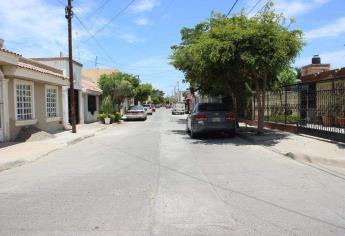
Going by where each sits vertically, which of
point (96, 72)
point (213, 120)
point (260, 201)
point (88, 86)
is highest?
point (96, 72)

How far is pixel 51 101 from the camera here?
2452 cm

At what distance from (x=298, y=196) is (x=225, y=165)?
379 cm

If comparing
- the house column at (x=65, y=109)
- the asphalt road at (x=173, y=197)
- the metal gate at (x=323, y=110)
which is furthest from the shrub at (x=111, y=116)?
the asphalt road at (x=173, y=197)

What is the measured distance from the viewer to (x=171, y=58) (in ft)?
86.3

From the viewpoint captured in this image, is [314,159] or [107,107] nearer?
[314,159]

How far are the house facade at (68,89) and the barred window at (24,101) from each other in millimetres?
5960

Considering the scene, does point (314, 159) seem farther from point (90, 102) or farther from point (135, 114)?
point (135, 114)

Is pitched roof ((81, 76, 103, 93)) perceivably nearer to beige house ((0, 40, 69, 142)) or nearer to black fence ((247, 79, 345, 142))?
beige house ((0, 40, 69, 142))

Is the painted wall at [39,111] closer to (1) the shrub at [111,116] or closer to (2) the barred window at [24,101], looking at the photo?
(2) the barred window at [24,101]

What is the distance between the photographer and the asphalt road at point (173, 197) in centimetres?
582

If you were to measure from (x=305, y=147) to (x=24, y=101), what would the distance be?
12912mm

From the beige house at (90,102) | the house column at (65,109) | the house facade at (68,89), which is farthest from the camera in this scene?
the beige house at (90,102)

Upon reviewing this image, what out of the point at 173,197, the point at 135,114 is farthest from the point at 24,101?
the point at 135,114

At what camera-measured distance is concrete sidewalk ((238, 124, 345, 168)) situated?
37.9 ft
